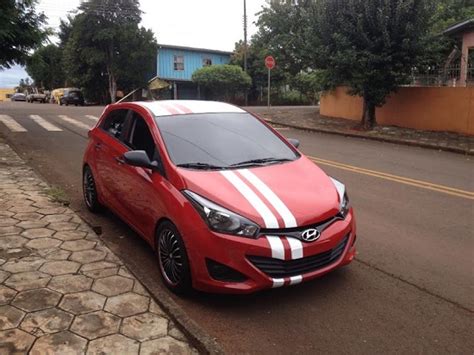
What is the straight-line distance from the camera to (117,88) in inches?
1702

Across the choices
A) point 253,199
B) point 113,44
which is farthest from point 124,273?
point 113,44

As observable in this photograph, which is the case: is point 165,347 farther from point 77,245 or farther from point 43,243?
point 43,243

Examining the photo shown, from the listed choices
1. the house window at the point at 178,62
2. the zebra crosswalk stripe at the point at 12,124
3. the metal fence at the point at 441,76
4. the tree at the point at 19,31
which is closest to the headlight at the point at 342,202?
the tree at the point at 19,31

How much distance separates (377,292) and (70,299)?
8.52ft

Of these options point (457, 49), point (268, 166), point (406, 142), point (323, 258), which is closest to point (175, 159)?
point (268, 166)

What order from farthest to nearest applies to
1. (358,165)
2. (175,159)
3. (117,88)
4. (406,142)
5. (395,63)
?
(117,88)
(395,63)
(406,142)
(358,165)
(175,159)

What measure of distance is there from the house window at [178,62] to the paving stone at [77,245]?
40244mm

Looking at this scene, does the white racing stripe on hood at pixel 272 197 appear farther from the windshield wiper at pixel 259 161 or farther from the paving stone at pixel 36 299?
the paving stone at pixel 36 299

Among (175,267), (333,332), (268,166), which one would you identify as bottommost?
(333,332)

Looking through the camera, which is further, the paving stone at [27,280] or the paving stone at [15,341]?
the paving stone at [27,280]

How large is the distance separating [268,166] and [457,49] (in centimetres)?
1786

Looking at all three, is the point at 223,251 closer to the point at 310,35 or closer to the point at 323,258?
the point at 323,258

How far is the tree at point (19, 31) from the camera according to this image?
38.7 feet

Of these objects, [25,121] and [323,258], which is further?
[25,121]
